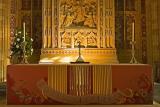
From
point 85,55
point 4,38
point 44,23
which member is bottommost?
point 85,55

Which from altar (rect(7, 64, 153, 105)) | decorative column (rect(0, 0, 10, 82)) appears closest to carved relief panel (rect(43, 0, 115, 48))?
decorative column (rect(0, 0, 10, 82))

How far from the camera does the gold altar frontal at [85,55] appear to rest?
39.6 ft

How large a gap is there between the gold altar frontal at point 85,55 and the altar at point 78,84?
474 centimetres

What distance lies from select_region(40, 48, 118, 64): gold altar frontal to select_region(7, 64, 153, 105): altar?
15.5 feet

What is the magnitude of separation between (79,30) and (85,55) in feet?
2.91

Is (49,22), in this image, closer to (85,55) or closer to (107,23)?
(85,55)

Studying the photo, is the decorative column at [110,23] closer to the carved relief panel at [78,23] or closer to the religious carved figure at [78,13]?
the carved relief panel at [78,23]

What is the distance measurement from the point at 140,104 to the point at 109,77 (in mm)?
810

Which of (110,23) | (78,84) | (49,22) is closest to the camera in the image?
(78,84)

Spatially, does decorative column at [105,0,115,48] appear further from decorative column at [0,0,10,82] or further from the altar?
the altar

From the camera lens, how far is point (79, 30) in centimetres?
1239

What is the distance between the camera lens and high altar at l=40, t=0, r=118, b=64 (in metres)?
12.2

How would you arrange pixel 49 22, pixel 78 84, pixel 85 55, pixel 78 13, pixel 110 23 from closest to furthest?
pixel 78 84
pixel 85 55
pixel 49 22
pixel 110 23
pixel 78 13

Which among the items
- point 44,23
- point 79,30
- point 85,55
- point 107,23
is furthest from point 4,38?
point 107,23
